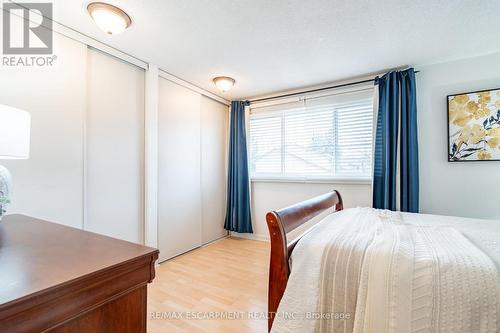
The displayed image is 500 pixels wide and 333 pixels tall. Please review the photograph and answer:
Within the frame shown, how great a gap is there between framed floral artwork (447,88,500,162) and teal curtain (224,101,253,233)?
2.61m

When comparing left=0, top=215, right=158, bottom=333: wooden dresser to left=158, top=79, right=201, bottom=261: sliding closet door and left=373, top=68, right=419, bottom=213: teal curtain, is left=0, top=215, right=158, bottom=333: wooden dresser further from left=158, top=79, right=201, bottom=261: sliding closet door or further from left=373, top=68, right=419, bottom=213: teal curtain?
left=373, top=68, right=419, bottom=213: teal curtain

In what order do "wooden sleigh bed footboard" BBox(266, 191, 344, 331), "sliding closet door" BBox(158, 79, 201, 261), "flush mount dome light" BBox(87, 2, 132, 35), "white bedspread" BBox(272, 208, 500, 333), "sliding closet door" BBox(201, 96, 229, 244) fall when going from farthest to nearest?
"sliding closet door" BBox(201, 96, 229, 244)
"sliding closet door" BBox(158, 79, 201, 261)
"flush mount dome light" BBox(87, 2, 132, 35)
"wooden sleigh bed footboard" BBox(266, 191, 344, 331)
"white bedspread" BBox(272, 208, 500, 333)

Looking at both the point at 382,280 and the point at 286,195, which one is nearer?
the point at 382,280

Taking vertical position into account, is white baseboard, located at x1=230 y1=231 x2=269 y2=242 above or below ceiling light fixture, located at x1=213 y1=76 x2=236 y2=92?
below

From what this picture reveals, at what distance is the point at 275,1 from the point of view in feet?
5.29

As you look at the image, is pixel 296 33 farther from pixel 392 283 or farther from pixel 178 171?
pixel 178 171


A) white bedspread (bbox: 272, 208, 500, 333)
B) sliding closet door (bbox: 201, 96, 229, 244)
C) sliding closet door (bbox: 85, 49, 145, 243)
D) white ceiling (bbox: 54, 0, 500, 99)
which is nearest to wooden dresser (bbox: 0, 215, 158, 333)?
white bedspread (bbox: 272, 208, 500, 333)

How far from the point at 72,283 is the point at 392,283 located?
116 cm

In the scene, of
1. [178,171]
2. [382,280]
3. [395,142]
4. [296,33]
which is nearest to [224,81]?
[296,33]

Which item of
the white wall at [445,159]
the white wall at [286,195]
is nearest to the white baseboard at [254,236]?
the white wall at [286,195]

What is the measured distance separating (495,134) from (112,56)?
3973mm

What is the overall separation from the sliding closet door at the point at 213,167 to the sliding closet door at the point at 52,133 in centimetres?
165

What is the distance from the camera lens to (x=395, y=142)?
2582mm

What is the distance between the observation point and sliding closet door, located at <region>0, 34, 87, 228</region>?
1.67 metres
